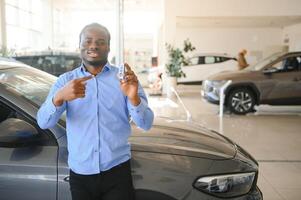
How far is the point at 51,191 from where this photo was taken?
2.01 m

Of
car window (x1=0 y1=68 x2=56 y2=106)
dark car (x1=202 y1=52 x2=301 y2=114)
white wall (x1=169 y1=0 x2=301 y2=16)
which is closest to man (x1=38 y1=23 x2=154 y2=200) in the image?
car window (x1=0 y1=68 x2=56 y2=106)

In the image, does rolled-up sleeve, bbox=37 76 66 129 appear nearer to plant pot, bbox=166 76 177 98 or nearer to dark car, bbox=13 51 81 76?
dark car, bbox=13 51 81 76

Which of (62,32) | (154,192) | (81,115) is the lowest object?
(154,192)

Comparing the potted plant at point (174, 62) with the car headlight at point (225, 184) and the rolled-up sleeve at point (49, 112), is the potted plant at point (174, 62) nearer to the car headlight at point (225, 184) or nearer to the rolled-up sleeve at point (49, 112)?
the car headlight at point (225, 184)

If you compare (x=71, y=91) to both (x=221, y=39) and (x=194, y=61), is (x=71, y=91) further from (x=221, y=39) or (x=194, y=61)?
(x=221, y=39)

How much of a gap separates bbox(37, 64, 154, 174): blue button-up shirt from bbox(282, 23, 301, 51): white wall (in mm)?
17306

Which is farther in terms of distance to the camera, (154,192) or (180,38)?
(180,38)

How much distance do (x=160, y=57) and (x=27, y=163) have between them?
13.2 m

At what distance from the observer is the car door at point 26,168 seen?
201cm

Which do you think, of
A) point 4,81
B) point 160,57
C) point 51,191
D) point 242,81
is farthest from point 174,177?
point 160,57

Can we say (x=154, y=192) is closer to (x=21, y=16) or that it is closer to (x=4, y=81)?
(x=4, y=81)

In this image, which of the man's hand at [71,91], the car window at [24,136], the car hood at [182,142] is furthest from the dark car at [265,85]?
the man's hand at [71,91]

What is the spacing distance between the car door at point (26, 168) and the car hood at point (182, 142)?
0.49 metres

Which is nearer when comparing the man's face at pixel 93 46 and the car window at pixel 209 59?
the man's face at pixel 93 46
